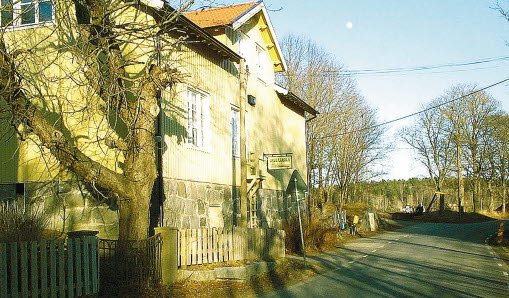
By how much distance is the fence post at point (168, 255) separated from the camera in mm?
11461

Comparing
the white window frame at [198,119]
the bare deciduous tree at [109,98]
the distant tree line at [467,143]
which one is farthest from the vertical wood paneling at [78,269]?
the distant tree line at [467,143]

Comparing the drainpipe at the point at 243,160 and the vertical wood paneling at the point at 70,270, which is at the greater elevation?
the drainpipe at the point at 243,160

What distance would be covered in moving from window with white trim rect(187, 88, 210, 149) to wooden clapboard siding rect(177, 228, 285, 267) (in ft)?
11.7

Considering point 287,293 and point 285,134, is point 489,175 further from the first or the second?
point 287,293

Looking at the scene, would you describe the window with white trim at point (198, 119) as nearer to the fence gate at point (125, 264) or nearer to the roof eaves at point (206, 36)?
the roof eaves at point (206, 36)

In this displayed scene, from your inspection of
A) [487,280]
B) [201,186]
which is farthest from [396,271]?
[201,186]

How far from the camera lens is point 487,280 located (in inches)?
540

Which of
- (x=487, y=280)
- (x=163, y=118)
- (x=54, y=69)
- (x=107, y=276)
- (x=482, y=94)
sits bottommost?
(x=487, y=280)

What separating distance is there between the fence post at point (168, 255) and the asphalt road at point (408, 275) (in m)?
2.18

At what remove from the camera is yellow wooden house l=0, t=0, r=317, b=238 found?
13.5 meters

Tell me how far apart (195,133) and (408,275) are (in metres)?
7.57

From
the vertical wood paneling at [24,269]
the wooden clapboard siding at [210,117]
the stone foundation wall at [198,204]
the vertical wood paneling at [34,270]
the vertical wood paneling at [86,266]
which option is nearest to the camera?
the vertical wood paneling at [24,269]

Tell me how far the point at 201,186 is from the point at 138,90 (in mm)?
6006

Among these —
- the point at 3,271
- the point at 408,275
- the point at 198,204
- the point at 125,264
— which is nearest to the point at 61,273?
the point at 3,271
